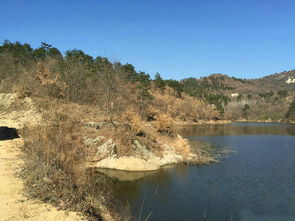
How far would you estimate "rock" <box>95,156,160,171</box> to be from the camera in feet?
84.0

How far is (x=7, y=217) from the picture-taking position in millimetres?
9617

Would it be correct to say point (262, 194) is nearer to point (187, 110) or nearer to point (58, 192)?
point (58, 192)

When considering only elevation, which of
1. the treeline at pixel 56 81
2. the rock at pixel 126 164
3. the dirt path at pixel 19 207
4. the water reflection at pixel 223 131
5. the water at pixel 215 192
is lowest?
the water at pixel 215 192

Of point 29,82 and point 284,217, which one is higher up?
point 29,82

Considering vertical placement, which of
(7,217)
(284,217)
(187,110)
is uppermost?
(187,110)

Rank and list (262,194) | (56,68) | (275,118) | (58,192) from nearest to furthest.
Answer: (58,192), (262,194), (56,68), (275,118)

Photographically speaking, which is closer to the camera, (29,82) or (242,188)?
(242,188)

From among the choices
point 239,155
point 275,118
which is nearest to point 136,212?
point 239,155

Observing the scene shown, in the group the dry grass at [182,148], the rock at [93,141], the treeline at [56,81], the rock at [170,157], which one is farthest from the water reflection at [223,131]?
the rock at [93,141]

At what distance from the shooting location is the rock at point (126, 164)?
2561 cm

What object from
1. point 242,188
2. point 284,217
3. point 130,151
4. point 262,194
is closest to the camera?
point 284,217

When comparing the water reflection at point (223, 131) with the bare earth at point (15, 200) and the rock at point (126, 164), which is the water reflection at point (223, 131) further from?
the bare earth at point (15, 200)

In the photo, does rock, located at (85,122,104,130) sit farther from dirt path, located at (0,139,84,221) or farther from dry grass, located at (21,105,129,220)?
dirt path, located at (0,139,84,221)

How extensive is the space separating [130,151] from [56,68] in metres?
28.0
